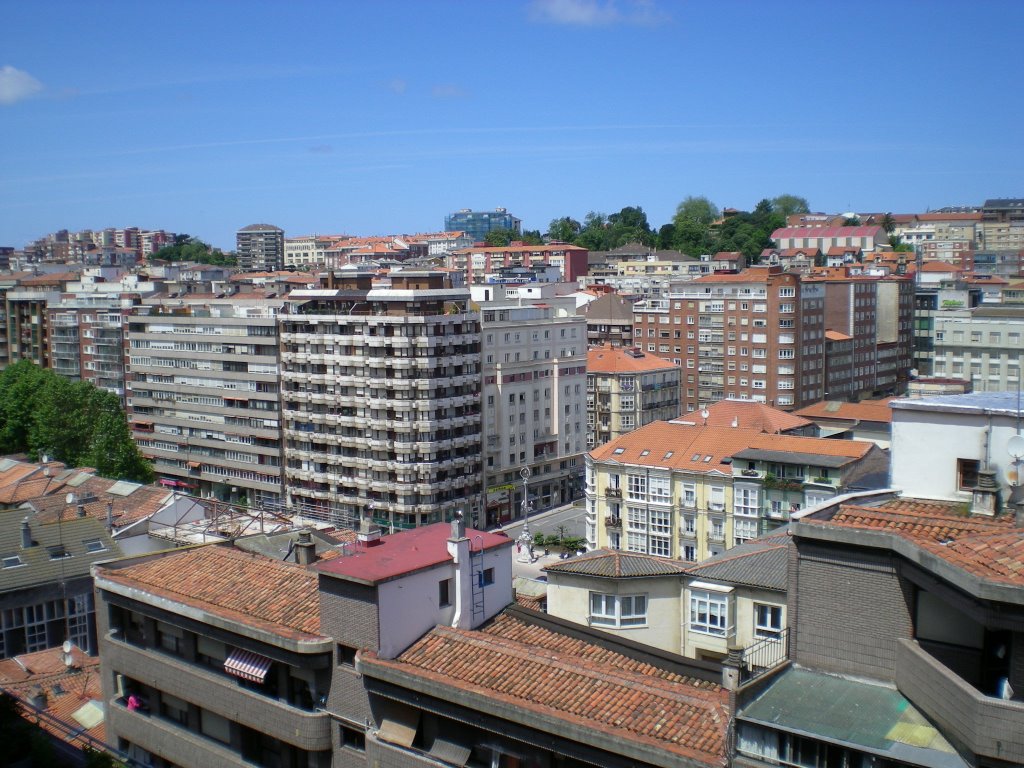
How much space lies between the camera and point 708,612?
906 inches

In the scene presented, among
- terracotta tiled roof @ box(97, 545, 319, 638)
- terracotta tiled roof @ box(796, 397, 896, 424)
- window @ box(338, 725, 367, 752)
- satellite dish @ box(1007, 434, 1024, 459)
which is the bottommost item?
terracotta tiled roof @ box(796, 397, 896, 424)

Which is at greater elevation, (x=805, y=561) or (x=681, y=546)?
(x=805, y=561)

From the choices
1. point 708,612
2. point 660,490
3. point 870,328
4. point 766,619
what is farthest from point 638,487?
point 870,328

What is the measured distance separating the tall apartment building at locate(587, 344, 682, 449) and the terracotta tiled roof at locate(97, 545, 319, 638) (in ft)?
182

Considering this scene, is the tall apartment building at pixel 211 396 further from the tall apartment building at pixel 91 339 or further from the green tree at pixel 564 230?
the green tree at pixel 564 230

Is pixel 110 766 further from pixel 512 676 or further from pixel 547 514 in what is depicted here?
pixel 547 514

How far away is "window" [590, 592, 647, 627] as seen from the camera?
74.0 ft

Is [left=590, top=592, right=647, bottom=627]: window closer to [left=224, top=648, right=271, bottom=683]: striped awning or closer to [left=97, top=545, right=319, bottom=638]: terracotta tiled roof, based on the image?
[left=97, top=545, right=319, bottom=638]: terracotta tiled roof

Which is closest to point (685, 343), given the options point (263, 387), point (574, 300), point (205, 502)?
point (574, 300)

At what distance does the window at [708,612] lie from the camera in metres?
22.8

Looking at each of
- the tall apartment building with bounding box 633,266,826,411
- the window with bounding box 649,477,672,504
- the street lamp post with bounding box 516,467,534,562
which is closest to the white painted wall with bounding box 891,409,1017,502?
the window with bounding box 649,477,672,504

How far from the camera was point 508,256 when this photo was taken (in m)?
143

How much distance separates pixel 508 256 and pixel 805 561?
5181 inches

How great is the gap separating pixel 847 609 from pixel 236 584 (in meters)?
12.2
